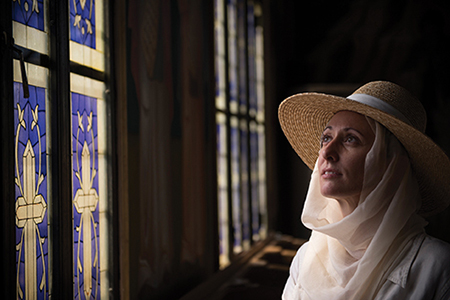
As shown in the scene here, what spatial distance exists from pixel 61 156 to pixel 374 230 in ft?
4.34

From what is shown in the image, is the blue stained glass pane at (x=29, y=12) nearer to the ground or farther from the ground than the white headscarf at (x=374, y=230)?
farther from the ground

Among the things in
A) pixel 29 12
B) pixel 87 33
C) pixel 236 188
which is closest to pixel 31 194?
pixel 29 12

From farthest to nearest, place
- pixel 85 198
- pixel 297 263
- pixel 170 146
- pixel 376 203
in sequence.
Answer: pixel 170 146, pixel 85 198, pixel 297 263, pixel 376 203

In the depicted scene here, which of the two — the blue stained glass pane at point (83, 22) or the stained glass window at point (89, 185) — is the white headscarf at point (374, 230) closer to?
the stained glass window at point (89, 185)

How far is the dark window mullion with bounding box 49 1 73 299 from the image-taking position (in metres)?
1.81

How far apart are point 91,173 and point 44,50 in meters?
0.64

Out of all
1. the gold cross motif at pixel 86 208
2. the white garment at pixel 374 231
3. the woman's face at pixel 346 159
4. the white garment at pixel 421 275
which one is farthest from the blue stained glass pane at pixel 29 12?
the white garment at pixel 421 275

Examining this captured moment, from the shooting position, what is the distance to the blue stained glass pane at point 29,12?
1.63m

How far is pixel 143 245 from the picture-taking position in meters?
2.45

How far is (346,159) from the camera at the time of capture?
4.54 feet

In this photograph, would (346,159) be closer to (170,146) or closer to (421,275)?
(421,275)

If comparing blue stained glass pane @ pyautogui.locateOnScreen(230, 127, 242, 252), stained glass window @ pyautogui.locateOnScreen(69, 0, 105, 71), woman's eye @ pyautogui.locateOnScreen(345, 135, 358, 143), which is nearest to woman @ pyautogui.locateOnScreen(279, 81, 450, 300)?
woman's eye @ pyautogui.locateOnScreen(345, 135, 358, 143)

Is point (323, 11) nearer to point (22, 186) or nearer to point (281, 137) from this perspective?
point (281, 137)

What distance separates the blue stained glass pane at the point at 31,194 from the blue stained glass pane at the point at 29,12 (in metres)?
0.27
